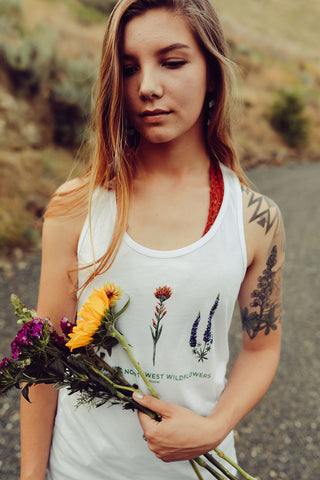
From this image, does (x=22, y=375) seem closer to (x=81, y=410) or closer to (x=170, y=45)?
(x=81, y=410)

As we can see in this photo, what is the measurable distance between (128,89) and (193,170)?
0.32 meters

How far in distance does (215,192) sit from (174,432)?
26.8 inches

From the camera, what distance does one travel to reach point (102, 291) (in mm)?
1028

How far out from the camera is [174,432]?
1.03 metres

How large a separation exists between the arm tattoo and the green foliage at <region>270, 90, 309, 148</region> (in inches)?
490

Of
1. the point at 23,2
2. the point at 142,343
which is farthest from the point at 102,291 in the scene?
the point at 23,2

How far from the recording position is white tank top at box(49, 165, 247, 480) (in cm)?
Answer: 112

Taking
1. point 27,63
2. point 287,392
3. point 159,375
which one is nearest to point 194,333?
point 159,375

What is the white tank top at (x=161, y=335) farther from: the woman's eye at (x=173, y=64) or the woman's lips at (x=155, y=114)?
the woman's eye at (x=173, y=64)

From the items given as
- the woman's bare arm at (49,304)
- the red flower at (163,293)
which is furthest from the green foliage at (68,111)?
the red flower at (163,293)

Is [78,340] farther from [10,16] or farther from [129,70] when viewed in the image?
[10,16]

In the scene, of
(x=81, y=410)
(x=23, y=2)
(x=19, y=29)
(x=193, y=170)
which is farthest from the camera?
(x=23, y=2)

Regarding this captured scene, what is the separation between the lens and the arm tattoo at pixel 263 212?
4.10ft

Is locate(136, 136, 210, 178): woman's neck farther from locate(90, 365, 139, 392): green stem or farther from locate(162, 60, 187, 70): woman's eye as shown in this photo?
locate(90, 365, 139, 392): green stem
